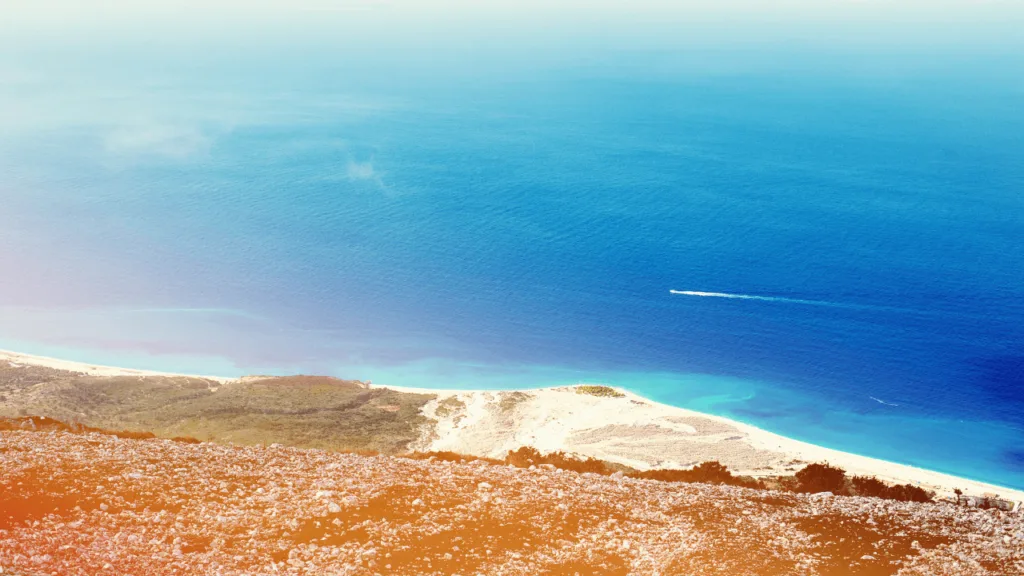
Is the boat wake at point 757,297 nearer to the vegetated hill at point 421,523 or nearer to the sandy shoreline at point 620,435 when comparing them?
the sandy shoreline at point 620,435

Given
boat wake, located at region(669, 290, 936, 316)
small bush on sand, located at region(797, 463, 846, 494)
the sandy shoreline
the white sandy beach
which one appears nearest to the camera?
small bush on sand, located at region(797, 463, 846, 494)

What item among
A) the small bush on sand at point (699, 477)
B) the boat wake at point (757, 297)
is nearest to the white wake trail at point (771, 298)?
the boat wake at point (757, 297)

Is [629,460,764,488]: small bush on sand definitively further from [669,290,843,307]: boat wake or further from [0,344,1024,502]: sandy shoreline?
[669,290,843,307]: boat wake

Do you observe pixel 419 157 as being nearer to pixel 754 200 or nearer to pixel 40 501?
pixel 754 200

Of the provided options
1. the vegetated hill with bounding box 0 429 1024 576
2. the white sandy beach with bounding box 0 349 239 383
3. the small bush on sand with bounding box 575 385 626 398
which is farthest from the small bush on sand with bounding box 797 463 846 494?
the white sandy beach with bounding box 0 349 239 383

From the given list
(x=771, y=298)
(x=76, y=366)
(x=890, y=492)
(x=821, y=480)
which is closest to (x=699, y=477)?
(x=821, y=480)


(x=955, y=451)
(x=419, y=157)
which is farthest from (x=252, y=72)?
(x=955, y=451)
